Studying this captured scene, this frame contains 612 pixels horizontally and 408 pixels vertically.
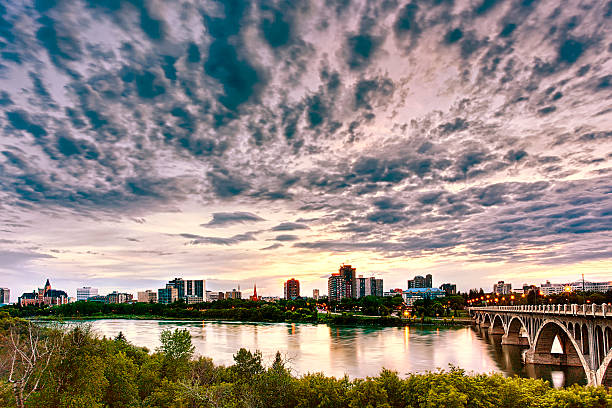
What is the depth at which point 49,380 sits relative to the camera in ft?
92.3

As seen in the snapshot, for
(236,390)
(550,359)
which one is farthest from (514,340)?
(236,390)

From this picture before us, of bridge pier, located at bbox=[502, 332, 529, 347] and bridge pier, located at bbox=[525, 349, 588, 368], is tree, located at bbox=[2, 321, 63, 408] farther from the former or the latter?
bridge pier, located at bbox=[502, 332, 529, 347]

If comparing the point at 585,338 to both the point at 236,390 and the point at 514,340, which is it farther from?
the point at 514,340

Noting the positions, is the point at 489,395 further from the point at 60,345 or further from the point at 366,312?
the point at 366,312

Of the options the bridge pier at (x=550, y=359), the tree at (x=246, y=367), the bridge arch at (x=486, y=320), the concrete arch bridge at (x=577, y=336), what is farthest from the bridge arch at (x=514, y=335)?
the tree at (x=246, y=367)

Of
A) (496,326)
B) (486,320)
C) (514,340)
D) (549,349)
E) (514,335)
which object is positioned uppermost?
(549,349)

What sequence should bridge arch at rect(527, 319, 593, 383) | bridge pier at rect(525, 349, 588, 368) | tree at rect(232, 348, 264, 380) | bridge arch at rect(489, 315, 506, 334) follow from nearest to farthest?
tree at rect(232, 348, 264, 380) → bridge arch at rect(527, 319, 593, 383) → bridge pier at rect(525, 349, 588, 368) → bridge arch at rect(489, 315, 506, 334)

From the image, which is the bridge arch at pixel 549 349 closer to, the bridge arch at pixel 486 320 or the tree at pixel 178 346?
the tree at pixel 178 346

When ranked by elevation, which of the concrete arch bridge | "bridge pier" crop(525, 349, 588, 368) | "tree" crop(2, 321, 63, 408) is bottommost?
"bridge pier" crop(525, 349, 588, 368)

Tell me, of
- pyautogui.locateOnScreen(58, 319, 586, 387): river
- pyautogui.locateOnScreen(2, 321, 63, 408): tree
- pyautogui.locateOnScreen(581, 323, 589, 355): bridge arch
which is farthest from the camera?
pyautogui.locateOnScreen(58, 319, 586, 387): river

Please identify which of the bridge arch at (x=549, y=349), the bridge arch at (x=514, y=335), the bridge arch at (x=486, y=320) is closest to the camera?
the bridge arch at (x=549, y=349)

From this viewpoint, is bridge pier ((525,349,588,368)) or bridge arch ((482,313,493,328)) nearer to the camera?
bridge pier ((525,349,588,368))

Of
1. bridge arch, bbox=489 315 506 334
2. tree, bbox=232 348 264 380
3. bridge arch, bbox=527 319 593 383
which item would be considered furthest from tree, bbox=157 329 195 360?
bridge arch, bbox=489 315 506 334

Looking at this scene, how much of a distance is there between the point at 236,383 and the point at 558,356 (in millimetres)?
57488
